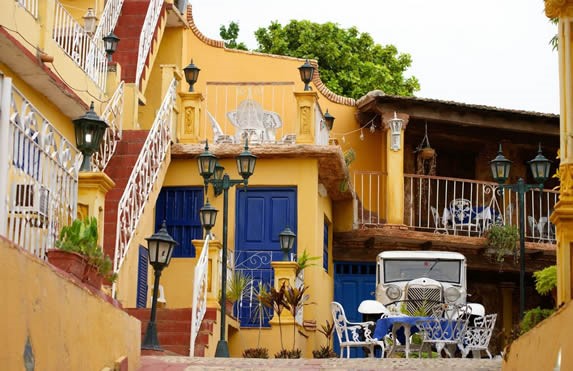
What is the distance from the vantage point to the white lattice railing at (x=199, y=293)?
17188 mm

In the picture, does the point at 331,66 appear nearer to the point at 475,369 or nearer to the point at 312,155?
the point at 312,155

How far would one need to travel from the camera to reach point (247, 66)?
1109 inches

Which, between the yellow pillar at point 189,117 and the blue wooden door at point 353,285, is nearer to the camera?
the yellow pillar at point 189,117

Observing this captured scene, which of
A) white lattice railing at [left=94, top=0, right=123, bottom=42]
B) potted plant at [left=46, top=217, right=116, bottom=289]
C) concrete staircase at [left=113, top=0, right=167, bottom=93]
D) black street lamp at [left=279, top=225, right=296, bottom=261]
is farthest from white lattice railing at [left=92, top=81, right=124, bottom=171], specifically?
potted plant at [left=46, top=217, right=116, bottom=289]

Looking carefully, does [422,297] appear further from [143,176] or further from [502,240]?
[502,240]

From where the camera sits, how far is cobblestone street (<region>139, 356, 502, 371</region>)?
12.6 meters

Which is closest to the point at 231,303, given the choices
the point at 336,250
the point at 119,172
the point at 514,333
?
the point at 119,172

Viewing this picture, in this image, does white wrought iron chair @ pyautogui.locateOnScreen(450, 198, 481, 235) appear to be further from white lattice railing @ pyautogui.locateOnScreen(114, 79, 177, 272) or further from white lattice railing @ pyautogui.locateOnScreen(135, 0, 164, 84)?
white lattice railing @ pyautogui.locateOnScreen(135, 0, 164, 84)

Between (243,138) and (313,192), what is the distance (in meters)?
1.65

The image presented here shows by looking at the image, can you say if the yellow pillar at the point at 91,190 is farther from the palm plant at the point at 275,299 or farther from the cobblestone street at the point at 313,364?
the palm plant at the point at 275,299

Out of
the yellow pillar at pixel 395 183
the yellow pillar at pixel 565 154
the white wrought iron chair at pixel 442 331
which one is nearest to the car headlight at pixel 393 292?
the white wrought iron chair at pixel 442 331

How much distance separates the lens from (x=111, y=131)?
19953mm

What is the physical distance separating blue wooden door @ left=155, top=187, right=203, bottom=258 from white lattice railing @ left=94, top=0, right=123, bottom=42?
307 centimetres

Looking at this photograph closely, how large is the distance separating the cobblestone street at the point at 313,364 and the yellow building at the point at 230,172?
82cm
